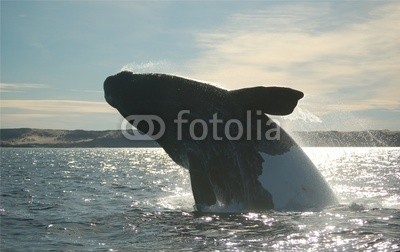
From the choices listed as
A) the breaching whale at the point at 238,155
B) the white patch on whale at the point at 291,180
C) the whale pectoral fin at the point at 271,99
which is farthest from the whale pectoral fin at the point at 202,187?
the whale pectoral fin at the point at 271,99

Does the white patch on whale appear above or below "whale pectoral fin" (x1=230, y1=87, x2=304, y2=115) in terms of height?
below

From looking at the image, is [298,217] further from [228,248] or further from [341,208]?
[228,248]

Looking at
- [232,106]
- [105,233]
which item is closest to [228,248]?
[105,233]

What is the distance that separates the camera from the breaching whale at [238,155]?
13254 millimetres

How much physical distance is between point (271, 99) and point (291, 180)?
2296mm

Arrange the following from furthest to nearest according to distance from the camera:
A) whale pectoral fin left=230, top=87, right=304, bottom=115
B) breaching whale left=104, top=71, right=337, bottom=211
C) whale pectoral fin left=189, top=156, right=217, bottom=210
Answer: breaching whale left=104, top=71, right=337, bottom=211 → whale pectoral fin left=189, top=156, right=217, bottom=210 → whale pectoral fin left=230, top=87, right=304, bottom=115

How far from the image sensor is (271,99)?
12.4 meters

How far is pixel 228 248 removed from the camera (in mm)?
10125

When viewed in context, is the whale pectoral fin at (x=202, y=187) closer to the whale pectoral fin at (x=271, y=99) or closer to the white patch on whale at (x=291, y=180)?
the white patch on whale at (x=291, y=180)

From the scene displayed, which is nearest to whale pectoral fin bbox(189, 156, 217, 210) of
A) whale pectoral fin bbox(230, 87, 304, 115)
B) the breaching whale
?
the breaching whale

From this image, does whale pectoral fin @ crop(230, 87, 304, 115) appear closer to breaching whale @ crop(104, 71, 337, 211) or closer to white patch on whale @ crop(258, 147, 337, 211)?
breaching whale @ crop(104, 71, 337, 211)

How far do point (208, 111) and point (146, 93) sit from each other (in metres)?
1.84

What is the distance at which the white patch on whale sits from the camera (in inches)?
523

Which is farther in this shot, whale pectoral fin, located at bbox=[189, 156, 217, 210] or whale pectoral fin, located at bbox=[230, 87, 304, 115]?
whale pectoral fin, located at bbox=[189, 156, 217, 210]
